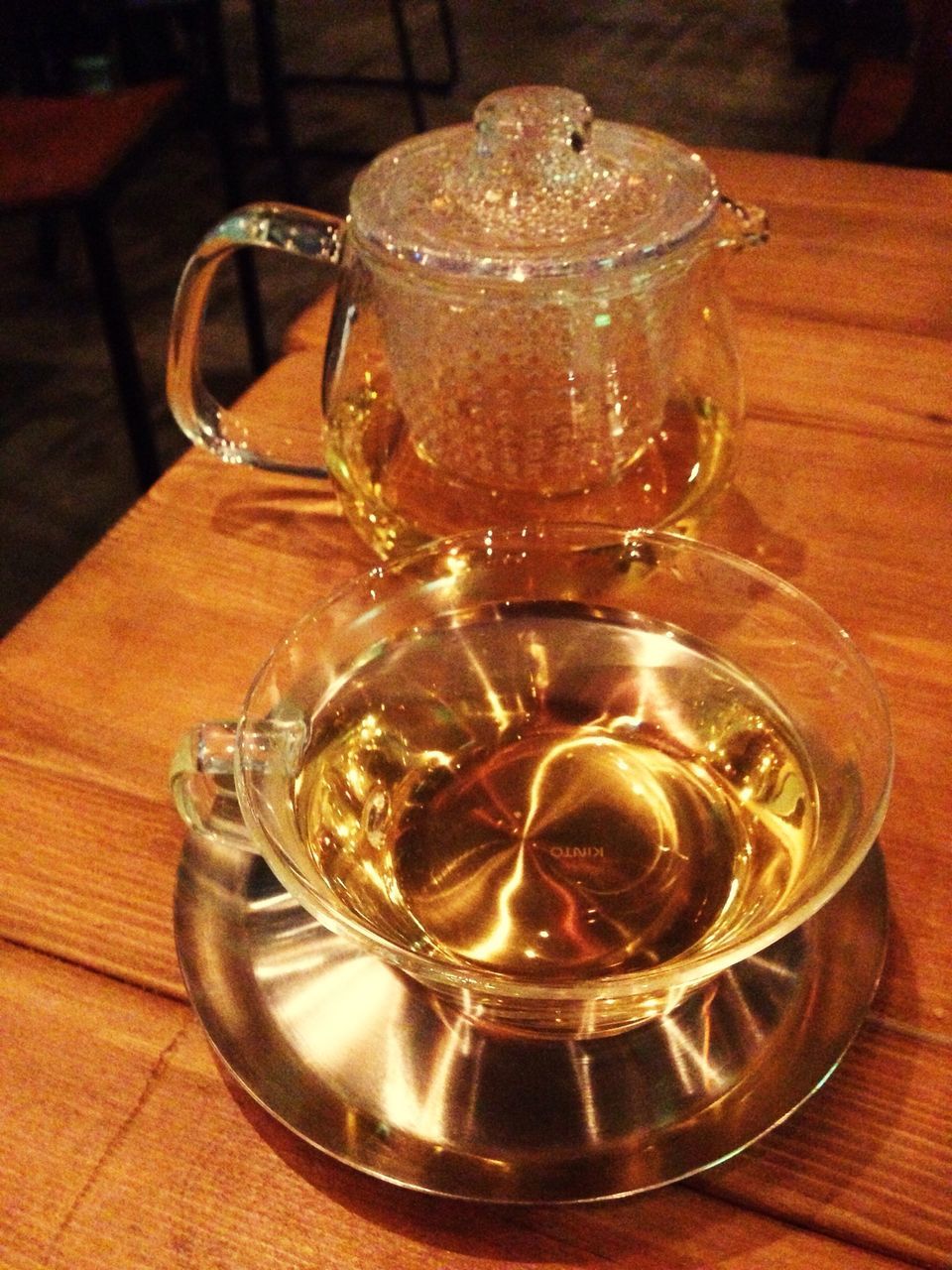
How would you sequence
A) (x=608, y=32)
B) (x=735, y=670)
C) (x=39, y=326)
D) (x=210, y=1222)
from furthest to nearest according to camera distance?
(x=608, y=32)
(x=39, y=326)
(x=735, y=670)
(x=210, y=1222)

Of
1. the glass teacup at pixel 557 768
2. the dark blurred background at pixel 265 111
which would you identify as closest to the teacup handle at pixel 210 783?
the glass teacup at pixel 557 768

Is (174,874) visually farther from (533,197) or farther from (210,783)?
(533,197)

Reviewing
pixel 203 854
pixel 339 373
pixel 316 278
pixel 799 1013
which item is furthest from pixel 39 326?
pixel 799 1013

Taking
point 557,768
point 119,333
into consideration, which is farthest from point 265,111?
point 557,768

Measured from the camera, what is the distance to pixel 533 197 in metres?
0.38

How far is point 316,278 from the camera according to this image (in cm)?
177

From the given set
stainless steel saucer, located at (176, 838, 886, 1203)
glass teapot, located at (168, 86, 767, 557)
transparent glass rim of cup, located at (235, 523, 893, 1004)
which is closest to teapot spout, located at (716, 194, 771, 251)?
glass teapot, located at (168, 86, 767, 557)

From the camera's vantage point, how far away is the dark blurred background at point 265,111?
4.23 feet

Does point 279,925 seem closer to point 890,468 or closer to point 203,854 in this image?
point 203,854

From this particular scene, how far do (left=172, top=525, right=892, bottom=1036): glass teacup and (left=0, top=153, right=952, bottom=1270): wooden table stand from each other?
0.14 feet

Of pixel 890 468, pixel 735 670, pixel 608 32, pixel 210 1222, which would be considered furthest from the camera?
pixel 608 32

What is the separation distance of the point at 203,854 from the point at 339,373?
20cm

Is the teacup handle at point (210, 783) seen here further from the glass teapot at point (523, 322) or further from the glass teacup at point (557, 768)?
the glass teapot at point (523, 322)

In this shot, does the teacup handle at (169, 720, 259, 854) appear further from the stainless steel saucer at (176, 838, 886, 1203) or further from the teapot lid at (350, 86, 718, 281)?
the teapot lid at (350, 86, 718, 281)
